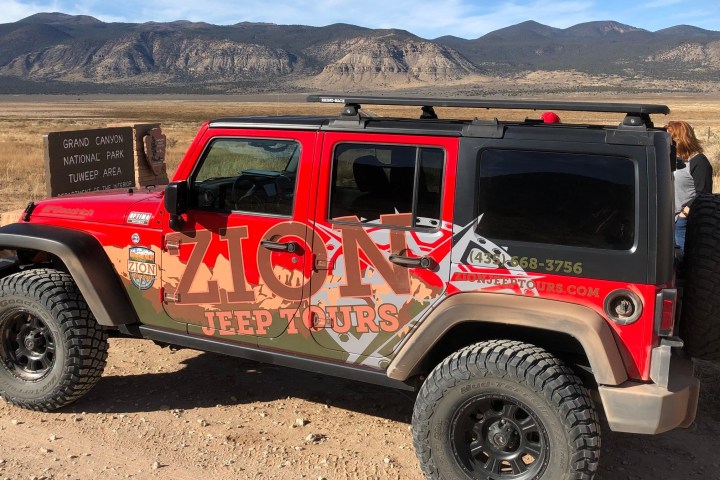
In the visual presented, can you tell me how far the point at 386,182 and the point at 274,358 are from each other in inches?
47.8

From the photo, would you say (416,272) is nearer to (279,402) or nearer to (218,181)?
(218,181)

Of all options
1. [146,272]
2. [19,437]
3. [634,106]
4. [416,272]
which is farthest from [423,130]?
[19,437]

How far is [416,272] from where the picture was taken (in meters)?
3.64

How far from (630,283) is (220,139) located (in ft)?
8.00

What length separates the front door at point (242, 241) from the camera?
3.96m

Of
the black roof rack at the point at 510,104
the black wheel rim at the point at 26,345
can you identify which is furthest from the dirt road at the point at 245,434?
the black roof rack at the point at 510,104

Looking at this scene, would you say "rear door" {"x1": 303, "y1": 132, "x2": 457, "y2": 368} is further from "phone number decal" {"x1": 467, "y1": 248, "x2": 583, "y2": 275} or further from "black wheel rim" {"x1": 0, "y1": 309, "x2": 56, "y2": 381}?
"black wheel rim" {"x1": 0, "y1": 309, "x2": 56, "y2": 381}

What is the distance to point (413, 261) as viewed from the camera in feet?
11.9

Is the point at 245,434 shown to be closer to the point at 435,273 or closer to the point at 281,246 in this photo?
the point at 281,246

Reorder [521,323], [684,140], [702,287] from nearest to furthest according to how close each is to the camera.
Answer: [521,323] → [702,287] → [684,140]

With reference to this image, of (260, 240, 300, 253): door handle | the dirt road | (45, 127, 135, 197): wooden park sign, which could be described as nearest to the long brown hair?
the dirt road

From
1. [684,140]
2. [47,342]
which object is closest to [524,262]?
[47,342]

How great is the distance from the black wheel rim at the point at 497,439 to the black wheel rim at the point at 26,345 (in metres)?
2.76

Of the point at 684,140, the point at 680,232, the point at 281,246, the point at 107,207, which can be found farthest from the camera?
the point at 684,140
